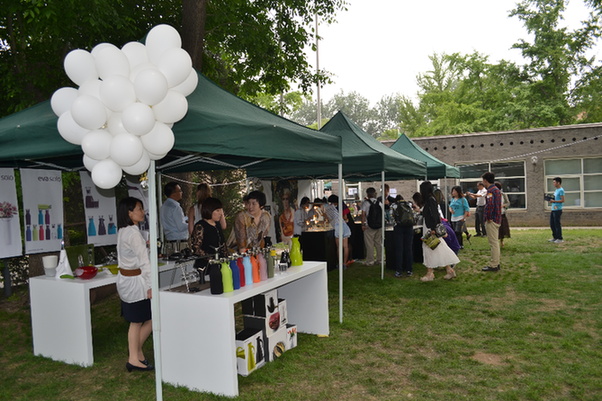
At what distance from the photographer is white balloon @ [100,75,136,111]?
2.59 m

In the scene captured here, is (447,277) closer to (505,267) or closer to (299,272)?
(505,267)

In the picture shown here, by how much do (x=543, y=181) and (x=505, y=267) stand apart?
32.9ft

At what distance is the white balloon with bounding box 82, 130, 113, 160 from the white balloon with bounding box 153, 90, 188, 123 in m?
0.34

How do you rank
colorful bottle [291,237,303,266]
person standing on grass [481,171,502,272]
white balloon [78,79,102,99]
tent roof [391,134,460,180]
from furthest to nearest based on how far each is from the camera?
tent roof [391,134,460,180], person standing on grass [481,171,502,272], colorful bottle [291,237,303,266], white balloon [78,79,102,99]

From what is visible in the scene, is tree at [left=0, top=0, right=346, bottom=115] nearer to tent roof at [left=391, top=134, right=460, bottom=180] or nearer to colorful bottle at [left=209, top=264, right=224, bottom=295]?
tent roof at [left=391, top=134, right=460, bottom=180]

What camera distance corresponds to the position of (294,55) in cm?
963

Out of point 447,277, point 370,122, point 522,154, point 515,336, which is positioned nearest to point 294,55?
point 447,277

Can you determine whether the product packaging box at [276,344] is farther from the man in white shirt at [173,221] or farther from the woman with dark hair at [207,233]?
the man in white shirt at [173,221]

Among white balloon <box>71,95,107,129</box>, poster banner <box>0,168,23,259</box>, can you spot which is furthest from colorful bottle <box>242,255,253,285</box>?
poster banner <box>0,168,23,259</box>

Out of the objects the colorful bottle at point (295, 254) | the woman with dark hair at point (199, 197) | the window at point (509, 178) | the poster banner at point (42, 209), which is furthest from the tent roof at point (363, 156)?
the window at point (509, 178)

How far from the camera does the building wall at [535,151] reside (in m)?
15.8

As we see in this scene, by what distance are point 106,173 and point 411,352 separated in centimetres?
304

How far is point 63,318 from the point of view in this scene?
3984mm

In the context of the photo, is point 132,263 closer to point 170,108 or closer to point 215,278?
point 215,278
